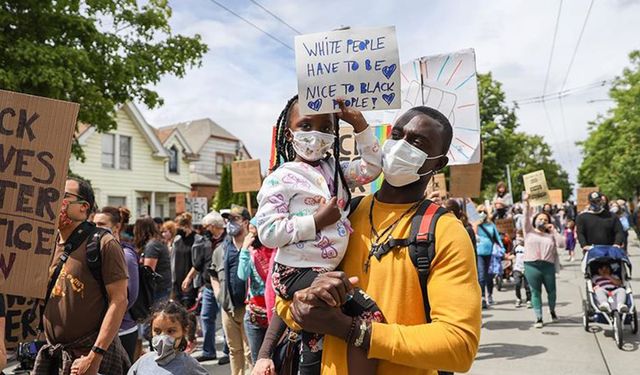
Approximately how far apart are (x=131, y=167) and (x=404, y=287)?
28470 millimetres

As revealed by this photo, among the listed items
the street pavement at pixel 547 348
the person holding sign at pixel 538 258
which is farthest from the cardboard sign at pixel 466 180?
the street pavement at pixel 547 348

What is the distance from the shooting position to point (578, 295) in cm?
1209

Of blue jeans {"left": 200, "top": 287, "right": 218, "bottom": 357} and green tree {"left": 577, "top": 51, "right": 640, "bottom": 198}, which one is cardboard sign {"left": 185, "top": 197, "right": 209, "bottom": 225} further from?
green tree {"left": 577, "top": 51, "right": 640, "bottom": 198}

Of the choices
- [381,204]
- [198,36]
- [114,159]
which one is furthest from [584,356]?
[114,159]

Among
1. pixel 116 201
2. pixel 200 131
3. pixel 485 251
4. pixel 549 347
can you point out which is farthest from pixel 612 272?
pixel 200 131

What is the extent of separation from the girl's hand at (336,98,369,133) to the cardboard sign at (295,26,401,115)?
1.0 inches

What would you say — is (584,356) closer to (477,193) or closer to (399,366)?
(477,193)

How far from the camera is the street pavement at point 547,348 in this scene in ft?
21.8

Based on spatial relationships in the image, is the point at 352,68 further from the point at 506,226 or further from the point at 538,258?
the point at 506,226

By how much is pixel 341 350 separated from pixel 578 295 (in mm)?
11674

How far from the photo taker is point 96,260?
3486 millimetres

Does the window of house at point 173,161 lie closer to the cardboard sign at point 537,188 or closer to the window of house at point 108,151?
the window of house at point 108,151

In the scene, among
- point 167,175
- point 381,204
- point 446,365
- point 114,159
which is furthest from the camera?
point 167,175

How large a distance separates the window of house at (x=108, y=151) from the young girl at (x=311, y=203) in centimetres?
2676
